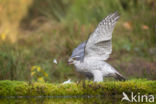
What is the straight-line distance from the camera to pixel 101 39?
5.62 metres

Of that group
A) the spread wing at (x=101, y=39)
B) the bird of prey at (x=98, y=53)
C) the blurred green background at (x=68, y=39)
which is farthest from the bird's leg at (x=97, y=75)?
the blurred green background at (x=68, y=39)

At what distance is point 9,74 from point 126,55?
4.23 meters

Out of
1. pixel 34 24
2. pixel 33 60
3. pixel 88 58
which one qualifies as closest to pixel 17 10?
pixel 34 24

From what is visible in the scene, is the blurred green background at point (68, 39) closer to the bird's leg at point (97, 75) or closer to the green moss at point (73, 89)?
the bird's leg at point (97, 75)

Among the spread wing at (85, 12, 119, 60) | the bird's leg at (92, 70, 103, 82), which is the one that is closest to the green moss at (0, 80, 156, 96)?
the bird's leg at (92, 70, 103, 82)

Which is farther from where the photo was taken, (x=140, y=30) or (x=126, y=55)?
(x=140, y=30)

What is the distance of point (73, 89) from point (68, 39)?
14.0 feet

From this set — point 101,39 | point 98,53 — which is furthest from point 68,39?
point 101,39

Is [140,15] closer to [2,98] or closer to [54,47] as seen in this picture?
[54,47]

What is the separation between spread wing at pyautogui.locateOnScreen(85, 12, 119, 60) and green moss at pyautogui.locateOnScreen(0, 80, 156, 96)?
26.5 inches

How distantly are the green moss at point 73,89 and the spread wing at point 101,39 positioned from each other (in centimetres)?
67

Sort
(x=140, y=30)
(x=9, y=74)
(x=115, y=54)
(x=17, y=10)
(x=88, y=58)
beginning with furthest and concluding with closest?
1. (x=17, y=10)
2. (x=140, y=30)
3. (x=115, y=54)
4. (x=9, y=74)
5. (x=88, y=58)

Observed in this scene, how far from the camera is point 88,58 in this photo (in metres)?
5.75

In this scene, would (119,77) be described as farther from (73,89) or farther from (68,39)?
(68,39)
